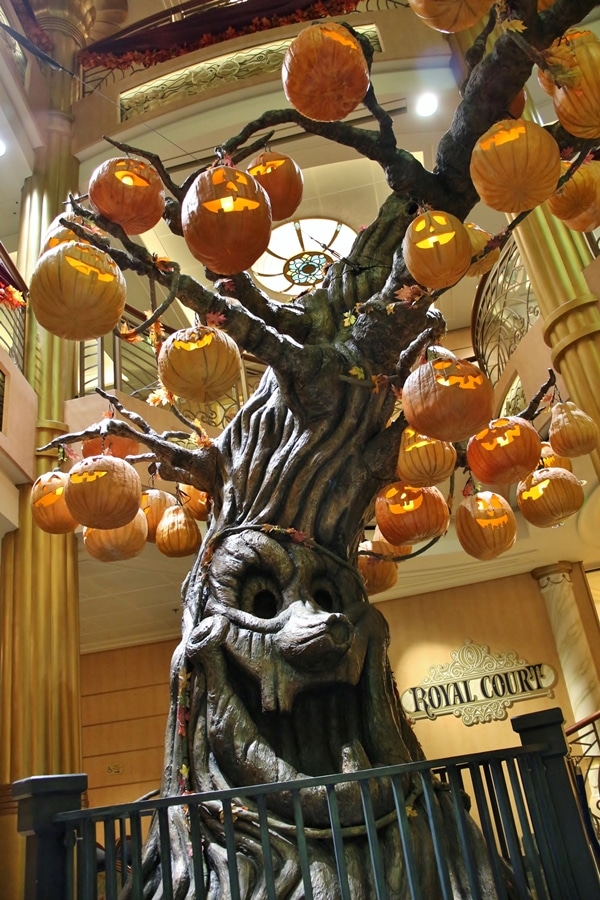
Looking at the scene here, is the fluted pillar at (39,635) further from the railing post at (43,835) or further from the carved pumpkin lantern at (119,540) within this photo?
the railing post at (43,835)

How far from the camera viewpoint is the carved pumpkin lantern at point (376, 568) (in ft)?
13.0

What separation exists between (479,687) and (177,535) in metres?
6.12

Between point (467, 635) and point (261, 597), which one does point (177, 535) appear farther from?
point (467, 635)

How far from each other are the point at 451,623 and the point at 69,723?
16.6ft

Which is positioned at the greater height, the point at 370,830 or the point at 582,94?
the point at 582,94

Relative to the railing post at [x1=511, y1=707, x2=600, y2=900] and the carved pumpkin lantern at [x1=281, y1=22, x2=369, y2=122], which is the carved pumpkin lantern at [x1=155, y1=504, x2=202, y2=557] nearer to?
the railing post at [x1=511, y1=707, x2=600, y2=900]

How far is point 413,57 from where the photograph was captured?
22.8 ft

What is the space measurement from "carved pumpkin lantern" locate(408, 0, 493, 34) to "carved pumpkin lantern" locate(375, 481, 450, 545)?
172cm

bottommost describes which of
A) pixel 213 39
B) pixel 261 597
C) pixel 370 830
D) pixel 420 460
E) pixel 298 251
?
pixel 370 830

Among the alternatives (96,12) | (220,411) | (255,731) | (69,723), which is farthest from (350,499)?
(96,12)

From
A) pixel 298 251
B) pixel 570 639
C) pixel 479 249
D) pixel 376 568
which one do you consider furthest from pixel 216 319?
pixel 298 251

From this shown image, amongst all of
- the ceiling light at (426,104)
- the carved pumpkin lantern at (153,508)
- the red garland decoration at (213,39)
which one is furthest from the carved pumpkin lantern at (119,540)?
the red garland decoration at (213,39)

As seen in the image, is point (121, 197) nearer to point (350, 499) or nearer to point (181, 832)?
point (350, 499)

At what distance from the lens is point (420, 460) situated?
2.88 meters
